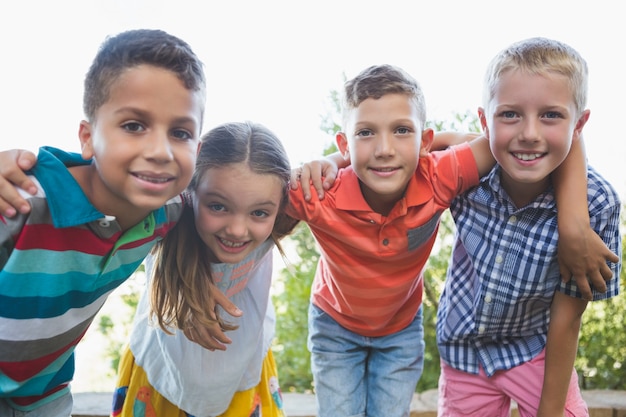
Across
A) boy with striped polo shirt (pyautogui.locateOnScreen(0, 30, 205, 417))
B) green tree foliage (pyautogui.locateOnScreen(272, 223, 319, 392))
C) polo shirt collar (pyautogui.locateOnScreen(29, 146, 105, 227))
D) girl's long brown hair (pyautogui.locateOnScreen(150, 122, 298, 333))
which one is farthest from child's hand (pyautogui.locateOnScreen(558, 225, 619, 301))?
green tree foliage (pyautogui.locateOnScreen(272, 223, 319, 392))

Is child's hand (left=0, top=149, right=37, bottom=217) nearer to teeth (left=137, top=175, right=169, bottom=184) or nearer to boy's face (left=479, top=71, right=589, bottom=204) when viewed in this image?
teeth (left=137, top=175, right=169, bottom=184)

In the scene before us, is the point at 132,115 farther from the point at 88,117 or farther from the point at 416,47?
the point at 416,47

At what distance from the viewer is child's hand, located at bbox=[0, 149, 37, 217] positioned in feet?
4.56

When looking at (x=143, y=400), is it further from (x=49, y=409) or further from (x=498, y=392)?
(x=498, y=392)

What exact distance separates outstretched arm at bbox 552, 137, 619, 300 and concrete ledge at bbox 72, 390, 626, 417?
0.95 meters

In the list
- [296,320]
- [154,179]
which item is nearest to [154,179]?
[154,179]

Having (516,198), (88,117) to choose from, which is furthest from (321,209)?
(88,117)

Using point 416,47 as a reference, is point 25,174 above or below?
below

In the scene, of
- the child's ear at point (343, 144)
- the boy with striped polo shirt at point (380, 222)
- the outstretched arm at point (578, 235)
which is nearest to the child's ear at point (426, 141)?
the boy with striped polo shirt at point (380, 222)

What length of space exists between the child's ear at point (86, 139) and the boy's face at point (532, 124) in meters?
1.02

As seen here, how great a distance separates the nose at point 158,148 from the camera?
4.74 feet

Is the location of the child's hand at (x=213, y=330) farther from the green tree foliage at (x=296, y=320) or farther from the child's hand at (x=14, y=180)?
the green tree foliage at (x=296, y=320)

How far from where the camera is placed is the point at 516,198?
6.08 feet

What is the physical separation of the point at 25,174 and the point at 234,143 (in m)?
0.54
